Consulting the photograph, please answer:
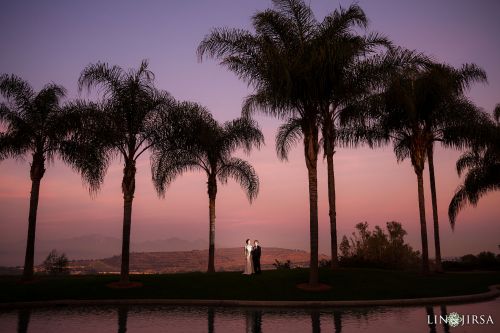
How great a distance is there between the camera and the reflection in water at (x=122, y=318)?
11788mm

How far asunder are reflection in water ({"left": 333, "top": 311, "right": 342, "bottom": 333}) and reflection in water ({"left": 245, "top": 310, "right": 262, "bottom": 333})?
6.21ft

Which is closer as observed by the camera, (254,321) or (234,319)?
(254,321)

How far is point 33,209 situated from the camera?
24.2 m

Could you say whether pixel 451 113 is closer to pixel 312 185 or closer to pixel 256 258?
pixel 312 185

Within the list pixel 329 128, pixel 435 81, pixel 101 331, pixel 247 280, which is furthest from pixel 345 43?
pixel 101 331

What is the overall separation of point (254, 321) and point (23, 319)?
268 inches

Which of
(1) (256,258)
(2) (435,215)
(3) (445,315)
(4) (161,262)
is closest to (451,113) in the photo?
(2) (435,215)

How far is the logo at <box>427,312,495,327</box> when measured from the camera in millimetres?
11773

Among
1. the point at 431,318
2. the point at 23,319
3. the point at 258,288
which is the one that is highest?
the point at 258,288

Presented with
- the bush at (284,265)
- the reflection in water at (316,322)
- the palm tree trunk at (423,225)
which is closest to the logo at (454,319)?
the reflection in water at (316,322)

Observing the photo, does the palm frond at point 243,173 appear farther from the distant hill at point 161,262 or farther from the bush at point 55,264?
the distant hill at point 161,262

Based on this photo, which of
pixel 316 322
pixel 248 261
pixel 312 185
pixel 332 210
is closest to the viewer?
pixel 316 322

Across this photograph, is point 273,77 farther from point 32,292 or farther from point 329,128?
point 32,292

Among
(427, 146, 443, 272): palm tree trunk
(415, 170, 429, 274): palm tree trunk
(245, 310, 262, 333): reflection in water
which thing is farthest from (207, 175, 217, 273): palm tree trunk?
(245, 310, 262, 333): reflection in water
